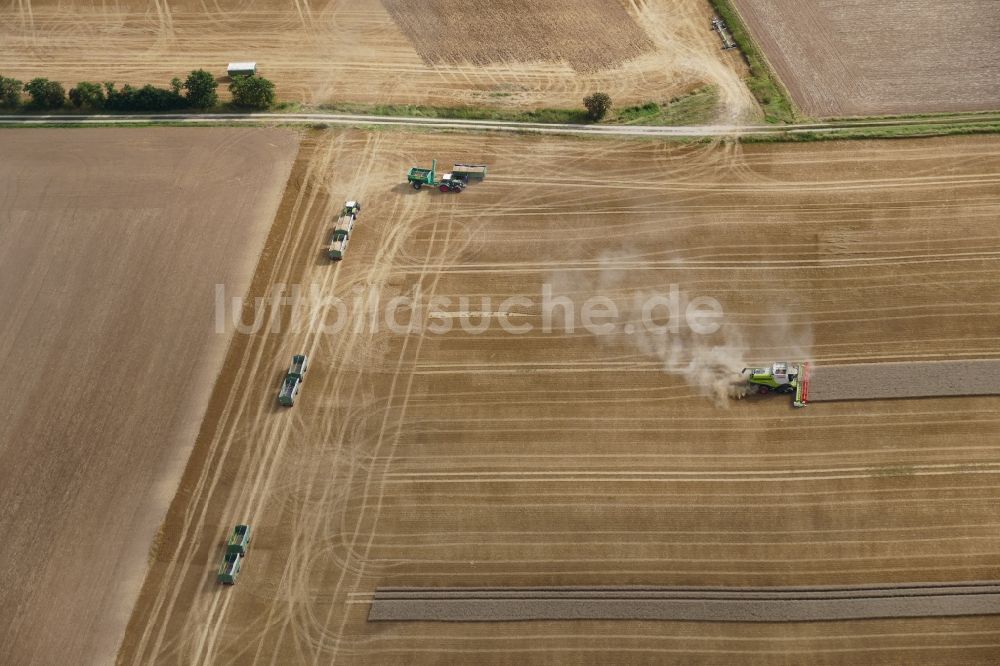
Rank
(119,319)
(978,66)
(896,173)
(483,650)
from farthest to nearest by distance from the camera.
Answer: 1. (978,66)
2. (896,173)
3. (119,319)
4. (483,650)

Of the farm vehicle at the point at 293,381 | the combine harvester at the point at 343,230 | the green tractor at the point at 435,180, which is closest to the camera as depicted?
the farm vehicle at the point at 293,381

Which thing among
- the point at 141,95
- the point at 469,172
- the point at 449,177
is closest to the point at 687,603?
the point at 449,177

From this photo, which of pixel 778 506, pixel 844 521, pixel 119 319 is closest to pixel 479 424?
pixel 778 506

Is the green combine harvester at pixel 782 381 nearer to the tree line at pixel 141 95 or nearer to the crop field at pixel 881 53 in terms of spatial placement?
the crop field at pixel 881 53

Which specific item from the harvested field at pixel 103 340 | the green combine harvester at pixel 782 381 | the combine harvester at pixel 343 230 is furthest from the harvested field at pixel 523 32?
the green combine harvester at pixel 782 381

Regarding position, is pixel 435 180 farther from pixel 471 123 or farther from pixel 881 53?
pixel 881 53

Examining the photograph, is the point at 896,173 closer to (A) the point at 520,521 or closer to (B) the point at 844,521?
(B) the point at 844,521
